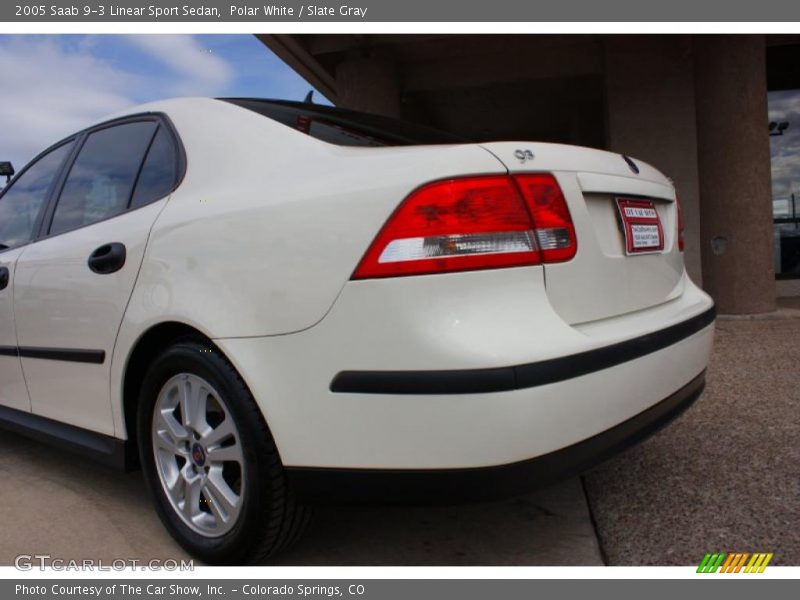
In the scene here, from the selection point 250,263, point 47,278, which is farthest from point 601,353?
point 47,278

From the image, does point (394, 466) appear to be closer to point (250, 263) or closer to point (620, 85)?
point (250, 263)

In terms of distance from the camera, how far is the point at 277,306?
1.70m

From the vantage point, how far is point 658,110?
27.8 ft

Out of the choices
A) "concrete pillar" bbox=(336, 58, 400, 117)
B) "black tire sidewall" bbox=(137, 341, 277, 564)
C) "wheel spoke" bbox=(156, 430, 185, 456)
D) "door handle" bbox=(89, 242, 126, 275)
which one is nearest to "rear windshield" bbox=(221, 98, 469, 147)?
"door handle" bbox=(89, 242, 126, 275)

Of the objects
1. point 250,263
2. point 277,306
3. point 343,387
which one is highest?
point 250,263

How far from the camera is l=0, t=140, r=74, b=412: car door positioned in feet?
9.38

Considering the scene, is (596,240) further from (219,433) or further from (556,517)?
(219,433)

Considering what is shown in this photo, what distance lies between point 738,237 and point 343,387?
6361 mm

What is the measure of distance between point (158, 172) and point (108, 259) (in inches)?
14.1
